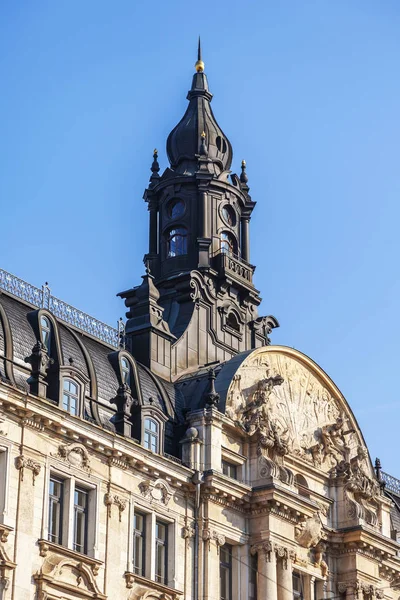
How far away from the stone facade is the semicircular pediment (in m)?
0.10

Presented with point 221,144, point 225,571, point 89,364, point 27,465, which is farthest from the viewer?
point 221,144

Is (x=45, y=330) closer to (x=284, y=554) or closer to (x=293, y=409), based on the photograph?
(x=284, y=554)

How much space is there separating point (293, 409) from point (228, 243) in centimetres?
1169

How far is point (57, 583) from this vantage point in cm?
5372

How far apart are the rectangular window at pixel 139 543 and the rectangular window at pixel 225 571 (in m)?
4.66

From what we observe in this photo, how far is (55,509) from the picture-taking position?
5547cm

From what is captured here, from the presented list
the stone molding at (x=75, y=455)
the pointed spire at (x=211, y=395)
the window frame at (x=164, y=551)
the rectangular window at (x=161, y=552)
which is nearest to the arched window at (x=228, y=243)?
the pointed spire at (x=211, y=395)

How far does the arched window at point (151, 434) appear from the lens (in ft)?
202

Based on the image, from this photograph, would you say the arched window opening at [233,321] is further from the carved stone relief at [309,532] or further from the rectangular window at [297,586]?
the rectangular window at [297,586]

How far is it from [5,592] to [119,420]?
35.6 feet

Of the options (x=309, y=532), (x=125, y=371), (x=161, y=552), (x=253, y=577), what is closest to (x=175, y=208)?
(x=125, y=371)

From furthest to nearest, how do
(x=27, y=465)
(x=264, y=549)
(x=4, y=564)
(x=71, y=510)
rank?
(x=264, y=549) < (x=71, y=510) < (x=27, y=465) < (x=4, y=564)

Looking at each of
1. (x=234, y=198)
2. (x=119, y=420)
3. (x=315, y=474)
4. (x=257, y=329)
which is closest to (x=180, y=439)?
(x=119, y=420)

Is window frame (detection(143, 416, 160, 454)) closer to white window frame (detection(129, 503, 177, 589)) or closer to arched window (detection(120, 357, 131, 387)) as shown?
arched window (detection(120, 357, 131, 387))
